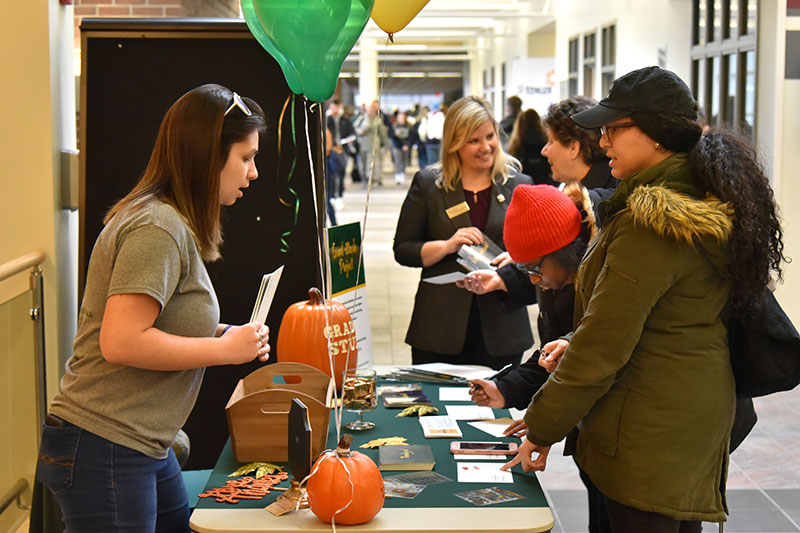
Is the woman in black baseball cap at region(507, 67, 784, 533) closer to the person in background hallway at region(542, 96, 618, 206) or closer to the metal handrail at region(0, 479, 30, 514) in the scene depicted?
the person in background hallway at region(542, 96, 618, 206)

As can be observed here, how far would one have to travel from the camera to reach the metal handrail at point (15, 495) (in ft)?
10.1

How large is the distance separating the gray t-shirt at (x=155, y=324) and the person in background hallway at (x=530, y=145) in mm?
6066

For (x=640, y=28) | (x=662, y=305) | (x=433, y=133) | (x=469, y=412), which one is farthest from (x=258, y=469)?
(x=433, y=133)

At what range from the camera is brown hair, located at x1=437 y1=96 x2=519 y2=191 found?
3.26m

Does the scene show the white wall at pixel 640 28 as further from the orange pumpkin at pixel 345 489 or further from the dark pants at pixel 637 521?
the orange pumpkin at pixel 345 489

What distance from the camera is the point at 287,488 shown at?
1.91 m

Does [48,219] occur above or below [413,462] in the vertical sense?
above

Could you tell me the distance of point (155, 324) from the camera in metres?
1.76

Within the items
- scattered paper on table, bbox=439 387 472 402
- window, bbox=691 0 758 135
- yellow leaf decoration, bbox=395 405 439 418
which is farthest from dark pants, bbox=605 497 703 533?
window, bbox=691 0 758 135

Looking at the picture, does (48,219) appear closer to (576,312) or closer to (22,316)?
(22,316)

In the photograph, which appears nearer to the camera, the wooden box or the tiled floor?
the wooden box

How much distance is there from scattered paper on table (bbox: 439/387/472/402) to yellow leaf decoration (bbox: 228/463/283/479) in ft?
2.29

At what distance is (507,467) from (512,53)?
19653mm

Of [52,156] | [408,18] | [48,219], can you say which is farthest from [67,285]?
[408,18]
